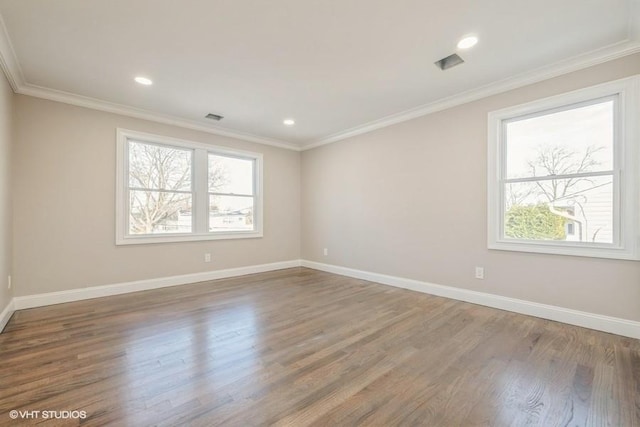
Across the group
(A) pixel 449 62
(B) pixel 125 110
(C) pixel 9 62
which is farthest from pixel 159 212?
(A) pixel 449 62

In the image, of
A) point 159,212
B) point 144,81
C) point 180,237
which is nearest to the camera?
point 144,81

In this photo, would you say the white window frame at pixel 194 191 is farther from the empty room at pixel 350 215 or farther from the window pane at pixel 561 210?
the window pane at pixel 561 210

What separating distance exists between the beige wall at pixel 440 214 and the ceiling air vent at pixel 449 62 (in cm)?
87

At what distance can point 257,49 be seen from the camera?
8.52ft

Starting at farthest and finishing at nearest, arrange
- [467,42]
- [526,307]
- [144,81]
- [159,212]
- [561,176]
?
[159,212], [144,81], [526,307], [561,176], [467,42]

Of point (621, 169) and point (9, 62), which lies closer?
point (621, 169)

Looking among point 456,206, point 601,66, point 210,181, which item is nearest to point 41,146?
point 210,181

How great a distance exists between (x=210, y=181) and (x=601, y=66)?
5.12m

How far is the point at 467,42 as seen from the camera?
250 centimetres

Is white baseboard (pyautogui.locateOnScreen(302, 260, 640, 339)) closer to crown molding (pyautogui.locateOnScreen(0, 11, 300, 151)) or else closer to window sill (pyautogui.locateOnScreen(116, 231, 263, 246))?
window sill (pyautogui.locateOnScreen(116, 231, 263, 246))

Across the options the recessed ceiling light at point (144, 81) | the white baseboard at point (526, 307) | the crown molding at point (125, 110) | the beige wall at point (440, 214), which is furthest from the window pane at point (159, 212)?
the white baseboard at point (526, 307)

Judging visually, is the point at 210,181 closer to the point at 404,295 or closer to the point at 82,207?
the point at 82,207

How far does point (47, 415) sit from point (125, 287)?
272 centimetres

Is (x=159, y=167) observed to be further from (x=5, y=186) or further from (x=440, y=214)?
(x=440, y=214)
